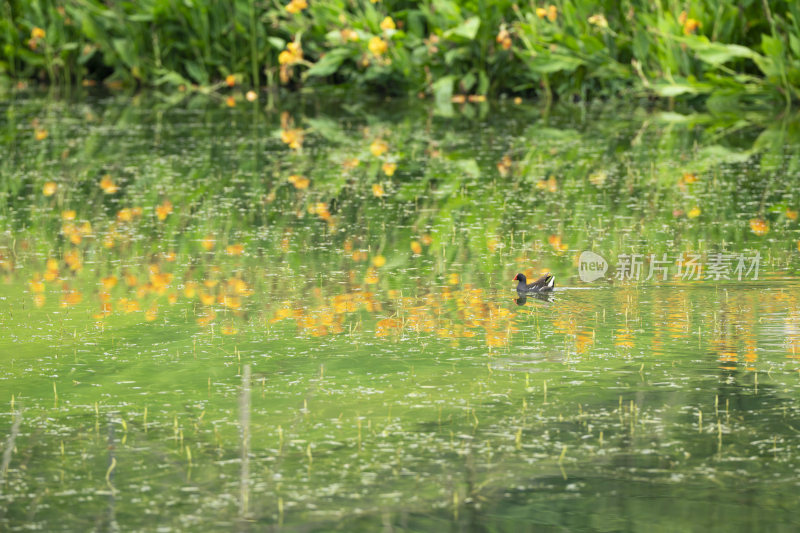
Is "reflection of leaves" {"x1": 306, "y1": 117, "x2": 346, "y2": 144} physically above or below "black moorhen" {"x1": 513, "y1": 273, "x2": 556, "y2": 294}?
above

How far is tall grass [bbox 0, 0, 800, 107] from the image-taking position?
14734mm

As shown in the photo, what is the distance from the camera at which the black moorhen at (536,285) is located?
6.60 metres

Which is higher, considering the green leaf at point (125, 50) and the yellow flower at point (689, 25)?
the green leaf at point (125, 50)

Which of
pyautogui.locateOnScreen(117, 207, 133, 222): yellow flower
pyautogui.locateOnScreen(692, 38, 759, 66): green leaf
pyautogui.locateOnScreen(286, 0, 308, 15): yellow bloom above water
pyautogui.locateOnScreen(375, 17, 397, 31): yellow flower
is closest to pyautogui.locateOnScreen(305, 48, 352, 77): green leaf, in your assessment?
pyautogui.locateOnScreen(286, 0, 308, 15): yellow bloom above water

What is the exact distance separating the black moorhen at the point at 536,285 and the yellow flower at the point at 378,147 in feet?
18.7

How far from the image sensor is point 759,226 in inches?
327

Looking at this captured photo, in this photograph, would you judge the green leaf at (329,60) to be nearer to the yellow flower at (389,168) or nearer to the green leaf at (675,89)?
the green leaf at (675,89)

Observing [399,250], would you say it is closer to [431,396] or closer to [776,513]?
[431,396]

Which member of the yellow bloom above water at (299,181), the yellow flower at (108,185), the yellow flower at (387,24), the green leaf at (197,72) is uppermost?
the yellow flower at (387,24)

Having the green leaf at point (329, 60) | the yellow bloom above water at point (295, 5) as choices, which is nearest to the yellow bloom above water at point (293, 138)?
the yellow bloom above water at point (295, 5)

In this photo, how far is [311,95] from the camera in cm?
1909

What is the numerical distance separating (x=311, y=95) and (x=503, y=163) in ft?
26.1

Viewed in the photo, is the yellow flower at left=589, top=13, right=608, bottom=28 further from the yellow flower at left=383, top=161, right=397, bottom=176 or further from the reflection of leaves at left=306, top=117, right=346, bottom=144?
the yellow flower at left=383, top=161, right=397, bottom=176

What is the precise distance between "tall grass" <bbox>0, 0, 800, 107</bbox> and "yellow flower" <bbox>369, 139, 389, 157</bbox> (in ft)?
9.68
